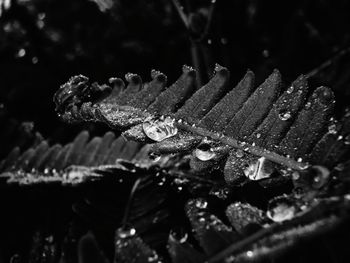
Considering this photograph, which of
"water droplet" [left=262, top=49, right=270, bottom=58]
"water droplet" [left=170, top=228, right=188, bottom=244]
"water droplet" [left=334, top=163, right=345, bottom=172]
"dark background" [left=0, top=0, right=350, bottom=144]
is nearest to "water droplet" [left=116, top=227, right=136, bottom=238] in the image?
"water droplet" [left=170, top=228, right=188, bottom=244]

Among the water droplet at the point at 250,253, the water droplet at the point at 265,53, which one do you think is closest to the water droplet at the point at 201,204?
the water droplet at the point at 250,253

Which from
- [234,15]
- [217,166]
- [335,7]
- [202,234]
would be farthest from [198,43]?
[202,234]

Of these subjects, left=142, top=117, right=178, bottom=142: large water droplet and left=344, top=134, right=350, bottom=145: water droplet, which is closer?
left=344, top=134, right=350, bottom=145: water droplet

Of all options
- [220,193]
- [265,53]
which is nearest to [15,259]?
[220,193]

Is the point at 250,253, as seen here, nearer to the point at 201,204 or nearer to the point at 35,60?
the point at 201,204

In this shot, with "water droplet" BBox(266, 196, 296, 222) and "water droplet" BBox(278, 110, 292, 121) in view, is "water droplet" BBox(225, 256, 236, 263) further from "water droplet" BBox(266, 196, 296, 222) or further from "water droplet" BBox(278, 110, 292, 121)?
"water droplet" BBox(278, 110, 292, 121)

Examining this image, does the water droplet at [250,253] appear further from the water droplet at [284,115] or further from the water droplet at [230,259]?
the water droplet at [284,115]
